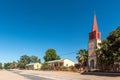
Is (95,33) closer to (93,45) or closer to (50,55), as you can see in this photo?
(93,45)

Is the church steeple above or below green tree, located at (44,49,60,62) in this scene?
above

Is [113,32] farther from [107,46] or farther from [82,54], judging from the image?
[82,54]

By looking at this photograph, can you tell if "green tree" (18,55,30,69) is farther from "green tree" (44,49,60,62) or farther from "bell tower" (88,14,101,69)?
"bell tower" (88,14,101,69)

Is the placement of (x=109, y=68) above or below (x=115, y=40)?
below

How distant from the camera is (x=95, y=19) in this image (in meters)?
68.0

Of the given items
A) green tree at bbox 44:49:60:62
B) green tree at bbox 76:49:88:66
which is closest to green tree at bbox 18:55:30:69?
green tree at bbox 44:49:60:62

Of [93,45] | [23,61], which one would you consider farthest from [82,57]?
[23,61]

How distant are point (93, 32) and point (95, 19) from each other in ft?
19.4

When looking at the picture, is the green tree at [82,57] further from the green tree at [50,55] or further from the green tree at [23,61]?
the green tree at [23,61]

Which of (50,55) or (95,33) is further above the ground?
(95,33)

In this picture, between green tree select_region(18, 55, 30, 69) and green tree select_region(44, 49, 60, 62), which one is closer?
green tree select_region(44, 49, 60, 62)

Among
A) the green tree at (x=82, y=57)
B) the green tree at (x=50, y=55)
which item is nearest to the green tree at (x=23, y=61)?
the green tree at (x=50, y=55)

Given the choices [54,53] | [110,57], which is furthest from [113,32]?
[54,53]

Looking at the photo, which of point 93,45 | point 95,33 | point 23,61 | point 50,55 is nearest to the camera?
point 93,45
